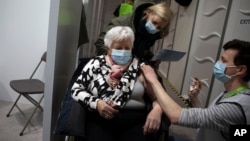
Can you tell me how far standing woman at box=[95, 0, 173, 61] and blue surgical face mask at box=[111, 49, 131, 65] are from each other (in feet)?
0.70

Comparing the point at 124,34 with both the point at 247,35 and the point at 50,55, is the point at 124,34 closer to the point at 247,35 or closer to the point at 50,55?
the point at 50,55

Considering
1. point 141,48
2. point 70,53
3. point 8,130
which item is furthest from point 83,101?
point 8,130

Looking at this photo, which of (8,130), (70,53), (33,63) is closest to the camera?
(70,53)

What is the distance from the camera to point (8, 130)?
86.0 inches

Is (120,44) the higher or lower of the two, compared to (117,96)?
higher

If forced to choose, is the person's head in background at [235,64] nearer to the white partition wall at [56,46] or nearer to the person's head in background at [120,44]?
the person's head in background at [120,44]

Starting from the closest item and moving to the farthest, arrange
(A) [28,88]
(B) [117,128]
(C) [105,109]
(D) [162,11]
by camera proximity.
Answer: (C) [105,109] → (B) [117,128] → (D) [162,11] → (A) [28,88]

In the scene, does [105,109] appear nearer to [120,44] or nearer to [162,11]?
[120,44]

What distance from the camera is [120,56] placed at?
4.61 feet

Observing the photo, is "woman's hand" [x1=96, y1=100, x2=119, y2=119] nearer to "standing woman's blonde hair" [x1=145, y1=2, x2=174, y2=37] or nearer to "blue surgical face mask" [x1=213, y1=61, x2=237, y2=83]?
"blue surgical face mask" [x1=213, y1=61, x2=237, y2=83]

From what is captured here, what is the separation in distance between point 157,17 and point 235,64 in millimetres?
644

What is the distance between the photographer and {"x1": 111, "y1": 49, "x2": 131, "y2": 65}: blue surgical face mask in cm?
140

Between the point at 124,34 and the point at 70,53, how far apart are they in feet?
2.47

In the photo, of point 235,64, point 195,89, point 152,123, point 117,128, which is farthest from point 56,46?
point 235,64
